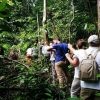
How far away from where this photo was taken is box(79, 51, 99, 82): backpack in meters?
5.03

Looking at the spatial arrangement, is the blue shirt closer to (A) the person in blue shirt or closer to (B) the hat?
(A) the person in blue shirt

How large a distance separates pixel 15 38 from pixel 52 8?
382 cm

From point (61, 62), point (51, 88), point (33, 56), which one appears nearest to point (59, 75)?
point (61, 62)

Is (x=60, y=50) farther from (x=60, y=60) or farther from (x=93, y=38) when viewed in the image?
(x=93, y=38)

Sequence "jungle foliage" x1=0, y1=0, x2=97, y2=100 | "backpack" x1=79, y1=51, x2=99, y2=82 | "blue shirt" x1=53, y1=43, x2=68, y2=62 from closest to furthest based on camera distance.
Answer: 1. "backpack" x1=79, y1=51, x2=99, y2=82
2. "jungle foliage" x1=0, y1=0, x2=97, y2=100
3. "blue shirt" x1=53, y1=43, x2=68, y2=62

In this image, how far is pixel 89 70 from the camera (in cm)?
505

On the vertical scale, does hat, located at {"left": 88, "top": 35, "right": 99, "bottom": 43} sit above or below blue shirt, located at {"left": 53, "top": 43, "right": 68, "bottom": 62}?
above

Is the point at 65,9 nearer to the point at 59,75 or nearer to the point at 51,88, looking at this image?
the point at 59,75

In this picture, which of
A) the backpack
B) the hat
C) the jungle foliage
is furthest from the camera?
the jungle foliage

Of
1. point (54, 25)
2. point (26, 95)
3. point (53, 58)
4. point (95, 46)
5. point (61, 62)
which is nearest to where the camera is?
point (95, 46)

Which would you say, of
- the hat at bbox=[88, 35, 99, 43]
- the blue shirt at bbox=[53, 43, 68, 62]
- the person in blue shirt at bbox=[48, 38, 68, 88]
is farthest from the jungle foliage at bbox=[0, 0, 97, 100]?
the blue shirt at bbox=[53, 43, 68, 62]

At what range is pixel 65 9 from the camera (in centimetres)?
2061

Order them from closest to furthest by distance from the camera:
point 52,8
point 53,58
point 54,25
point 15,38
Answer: point 53,58 → point 54,25 → point 15,38 → point 52,8

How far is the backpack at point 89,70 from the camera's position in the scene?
5.03 m
